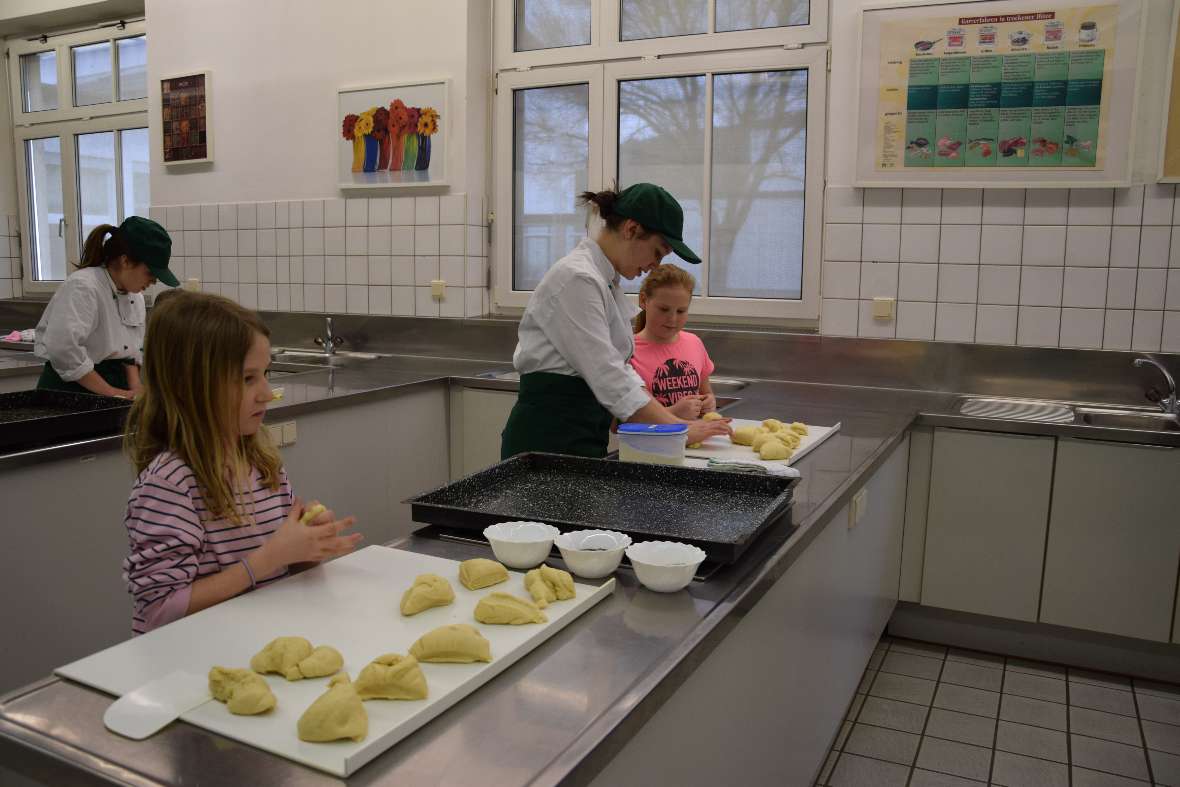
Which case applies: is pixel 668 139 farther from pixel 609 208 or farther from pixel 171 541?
pixel 171 541

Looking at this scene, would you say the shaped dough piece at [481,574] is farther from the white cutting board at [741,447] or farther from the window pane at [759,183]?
the window pane at [759,183]

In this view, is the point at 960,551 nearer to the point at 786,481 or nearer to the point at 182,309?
the point at 786,481

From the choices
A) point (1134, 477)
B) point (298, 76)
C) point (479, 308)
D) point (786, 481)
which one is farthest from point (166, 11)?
point (1134, 477)

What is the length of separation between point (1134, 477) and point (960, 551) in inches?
19.9

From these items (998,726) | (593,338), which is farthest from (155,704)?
(998,726)

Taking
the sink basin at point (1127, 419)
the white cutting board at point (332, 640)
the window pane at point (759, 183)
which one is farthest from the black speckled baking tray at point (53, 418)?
the sink basin at point (1127, 419)

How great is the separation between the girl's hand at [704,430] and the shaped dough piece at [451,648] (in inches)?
47.8

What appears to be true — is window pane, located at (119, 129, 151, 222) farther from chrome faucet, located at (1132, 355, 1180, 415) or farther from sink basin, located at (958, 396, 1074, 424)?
chrome faucet, located at (1132, 355, 1180, 415)

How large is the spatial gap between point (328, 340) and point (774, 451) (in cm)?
255

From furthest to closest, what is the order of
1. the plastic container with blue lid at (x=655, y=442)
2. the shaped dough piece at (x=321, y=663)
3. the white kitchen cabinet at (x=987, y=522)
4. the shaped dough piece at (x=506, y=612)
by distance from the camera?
the white kitchen cabinet at (x=987, y=522) → the plastic container with blue lid at (x=655, y=442) → the shaped dough piece at (x=506, y=612) → the shaped dough piece at (x=321, y=663)

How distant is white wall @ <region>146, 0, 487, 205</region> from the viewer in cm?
370

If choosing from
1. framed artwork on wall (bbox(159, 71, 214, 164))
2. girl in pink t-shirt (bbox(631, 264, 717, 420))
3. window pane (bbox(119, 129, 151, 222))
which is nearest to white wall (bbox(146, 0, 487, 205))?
framed artwork on wall (bbox(159, 71, 214, 164))

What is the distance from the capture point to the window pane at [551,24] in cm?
360

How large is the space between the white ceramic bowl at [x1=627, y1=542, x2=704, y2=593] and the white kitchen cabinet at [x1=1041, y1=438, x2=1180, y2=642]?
175 centimetres
